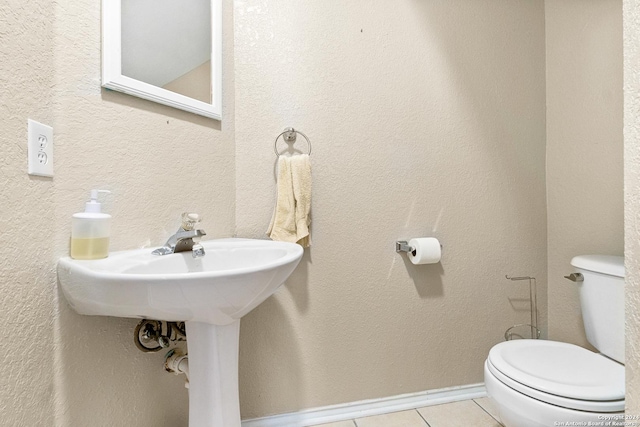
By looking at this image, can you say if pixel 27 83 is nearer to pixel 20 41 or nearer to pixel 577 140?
pixel 20 41

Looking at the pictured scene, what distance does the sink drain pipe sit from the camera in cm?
94

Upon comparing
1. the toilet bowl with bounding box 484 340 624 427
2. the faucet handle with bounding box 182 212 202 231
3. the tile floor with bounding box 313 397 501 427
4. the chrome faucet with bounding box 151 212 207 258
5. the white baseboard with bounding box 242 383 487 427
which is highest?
the faucet handle with bounding box 182 212 202 231

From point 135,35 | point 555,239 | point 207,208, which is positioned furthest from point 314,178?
point 555,239

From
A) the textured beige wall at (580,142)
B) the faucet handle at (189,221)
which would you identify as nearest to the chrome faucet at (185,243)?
the faucet handle at (189,221)

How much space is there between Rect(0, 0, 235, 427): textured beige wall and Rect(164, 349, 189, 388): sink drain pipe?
5 centimetres

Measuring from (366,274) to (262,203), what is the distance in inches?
22.0

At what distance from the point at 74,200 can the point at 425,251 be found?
4.02 ft

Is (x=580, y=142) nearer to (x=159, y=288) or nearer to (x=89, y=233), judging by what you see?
(x=159, y=288)

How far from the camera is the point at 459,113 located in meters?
1.47

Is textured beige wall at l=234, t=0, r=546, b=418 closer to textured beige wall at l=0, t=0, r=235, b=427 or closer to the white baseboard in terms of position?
the white baseboard

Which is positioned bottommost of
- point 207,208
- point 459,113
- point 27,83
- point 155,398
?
point 155,398

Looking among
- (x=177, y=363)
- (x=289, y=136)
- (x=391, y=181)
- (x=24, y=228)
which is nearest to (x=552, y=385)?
(x=391, y=181)

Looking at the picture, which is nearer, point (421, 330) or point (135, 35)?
point (135, 35)

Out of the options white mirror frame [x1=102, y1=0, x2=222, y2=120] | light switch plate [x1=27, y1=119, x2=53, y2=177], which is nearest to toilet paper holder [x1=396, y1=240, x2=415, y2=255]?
white mirror frame [x1=102, y1=0, x2=222, y2=120]
